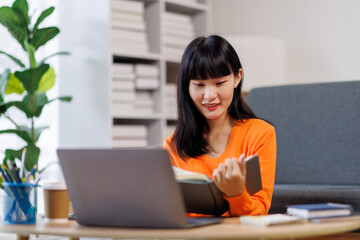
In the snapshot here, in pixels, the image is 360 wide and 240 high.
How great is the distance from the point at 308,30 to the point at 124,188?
3.05 metres

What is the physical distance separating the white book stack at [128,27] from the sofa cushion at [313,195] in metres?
1.55

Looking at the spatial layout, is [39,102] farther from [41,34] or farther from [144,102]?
[144,102]

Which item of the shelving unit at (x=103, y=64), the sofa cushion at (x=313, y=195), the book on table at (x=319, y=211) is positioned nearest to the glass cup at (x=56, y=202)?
the book on table at (x=319, y=211)

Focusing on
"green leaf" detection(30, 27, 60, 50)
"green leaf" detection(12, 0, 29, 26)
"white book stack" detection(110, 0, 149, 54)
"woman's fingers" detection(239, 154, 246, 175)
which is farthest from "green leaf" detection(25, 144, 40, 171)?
"woman's fingers" detection(239, 154, 246, 175)

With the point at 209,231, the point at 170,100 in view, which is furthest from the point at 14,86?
the point at 209,231

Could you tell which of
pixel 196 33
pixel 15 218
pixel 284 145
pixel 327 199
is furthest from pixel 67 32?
pixel 15 218

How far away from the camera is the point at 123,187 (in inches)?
43.4

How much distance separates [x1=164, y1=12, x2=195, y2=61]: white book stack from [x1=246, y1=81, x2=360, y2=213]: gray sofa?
1.21 metres

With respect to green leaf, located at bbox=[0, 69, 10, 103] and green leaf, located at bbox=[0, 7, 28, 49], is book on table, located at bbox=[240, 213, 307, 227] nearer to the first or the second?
green leaf, located at bbox=[0, 69, 10, 103]

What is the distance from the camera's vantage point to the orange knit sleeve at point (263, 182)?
133 cm

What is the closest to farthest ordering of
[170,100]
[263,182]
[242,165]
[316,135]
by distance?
[242,165]
[263,182]
[316,135]
[170,100]

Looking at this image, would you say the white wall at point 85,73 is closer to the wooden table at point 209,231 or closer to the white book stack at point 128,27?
the white book stack at point 128,27

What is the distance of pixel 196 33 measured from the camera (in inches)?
160

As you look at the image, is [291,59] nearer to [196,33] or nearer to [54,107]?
[196,33]
